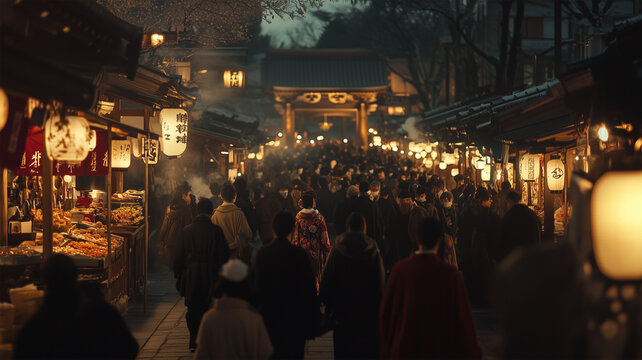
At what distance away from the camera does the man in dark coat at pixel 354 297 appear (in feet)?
23.3

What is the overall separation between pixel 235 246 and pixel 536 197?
9.34 m

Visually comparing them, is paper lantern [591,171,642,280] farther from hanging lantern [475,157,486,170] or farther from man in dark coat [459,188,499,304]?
hanging lantern [475,157,486,170]

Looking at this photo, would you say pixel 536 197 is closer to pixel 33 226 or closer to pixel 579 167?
pixel 579 167

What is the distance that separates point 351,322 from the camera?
7.11 metres

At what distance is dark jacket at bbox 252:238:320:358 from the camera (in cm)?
667

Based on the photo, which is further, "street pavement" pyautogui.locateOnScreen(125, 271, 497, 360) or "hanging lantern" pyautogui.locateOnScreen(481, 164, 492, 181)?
"hanging lantern" pyautogui.locateOnScreen(481, 164, 492, 181)

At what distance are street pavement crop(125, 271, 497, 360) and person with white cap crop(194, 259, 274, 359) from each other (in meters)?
3.52

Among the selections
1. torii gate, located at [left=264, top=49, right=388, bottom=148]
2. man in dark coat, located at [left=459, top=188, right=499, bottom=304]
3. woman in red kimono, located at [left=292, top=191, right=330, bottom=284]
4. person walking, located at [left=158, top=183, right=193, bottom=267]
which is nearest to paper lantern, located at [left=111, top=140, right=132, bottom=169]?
person walking, located at [left=158, top=183, right=193, bottom=267]

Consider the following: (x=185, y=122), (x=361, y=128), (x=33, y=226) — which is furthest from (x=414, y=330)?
(x=361, y=128)

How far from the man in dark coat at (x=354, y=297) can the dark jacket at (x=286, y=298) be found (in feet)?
1.27

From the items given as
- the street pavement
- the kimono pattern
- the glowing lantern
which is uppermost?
the glowing lantern

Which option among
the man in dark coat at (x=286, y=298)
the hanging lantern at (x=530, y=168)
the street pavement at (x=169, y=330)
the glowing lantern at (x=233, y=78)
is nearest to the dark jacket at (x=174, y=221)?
the street pavement at (x=169, y=330)

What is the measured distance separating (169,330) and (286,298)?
4.04m

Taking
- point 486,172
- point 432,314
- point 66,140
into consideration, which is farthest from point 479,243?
point 486,172
